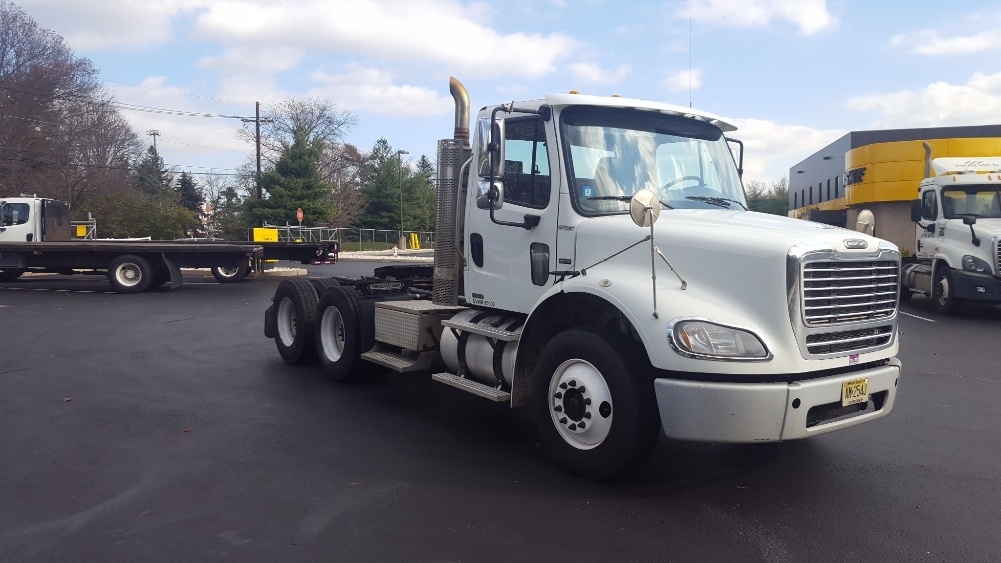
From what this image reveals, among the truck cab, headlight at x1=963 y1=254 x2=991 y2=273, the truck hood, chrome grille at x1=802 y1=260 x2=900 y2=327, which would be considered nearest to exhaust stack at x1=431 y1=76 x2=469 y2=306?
the truck hood

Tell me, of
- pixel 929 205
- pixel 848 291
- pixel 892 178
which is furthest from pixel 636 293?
pixel 892 178

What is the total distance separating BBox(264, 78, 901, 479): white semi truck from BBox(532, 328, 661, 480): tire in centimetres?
1

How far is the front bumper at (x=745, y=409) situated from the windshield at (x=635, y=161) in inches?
63.8

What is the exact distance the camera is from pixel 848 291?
4816 mm

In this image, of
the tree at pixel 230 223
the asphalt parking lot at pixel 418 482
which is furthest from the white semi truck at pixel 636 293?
the tree at pixel 230 223

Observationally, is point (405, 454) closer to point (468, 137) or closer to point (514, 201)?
point (514, 201)

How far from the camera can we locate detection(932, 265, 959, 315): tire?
14.6 metres

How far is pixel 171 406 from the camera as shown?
7211 millimetres

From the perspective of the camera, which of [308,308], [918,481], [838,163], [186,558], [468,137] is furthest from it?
[838,163]

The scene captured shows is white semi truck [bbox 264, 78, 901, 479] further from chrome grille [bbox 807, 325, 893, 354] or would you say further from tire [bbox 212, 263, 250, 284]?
tire [bbox 212, 263, 250, 284]

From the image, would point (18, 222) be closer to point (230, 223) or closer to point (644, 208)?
point (644, 208)

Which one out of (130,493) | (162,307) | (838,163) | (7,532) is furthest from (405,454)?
(838,163)

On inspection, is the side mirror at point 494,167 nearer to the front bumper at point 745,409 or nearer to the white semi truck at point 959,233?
the front bumper at point 745,409

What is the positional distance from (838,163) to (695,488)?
102 feet
